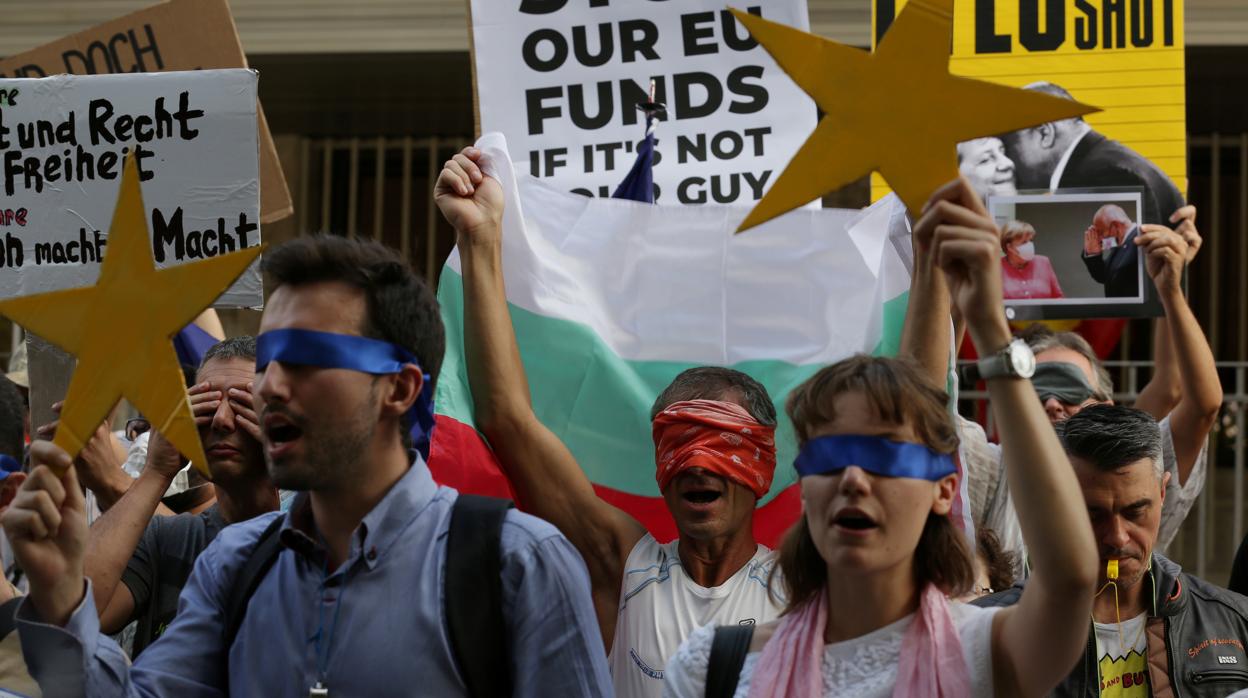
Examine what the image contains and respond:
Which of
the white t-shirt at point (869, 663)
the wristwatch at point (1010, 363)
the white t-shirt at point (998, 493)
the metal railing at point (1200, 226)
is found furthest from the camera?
the metal railing at point (1200, 226)

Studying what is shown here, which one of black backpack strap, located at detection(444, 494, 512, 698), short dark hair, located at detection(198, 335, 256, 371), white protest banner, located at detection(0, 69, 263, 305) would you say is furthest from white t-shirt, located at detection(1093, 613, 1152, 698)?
white protest banner, located at detection(0, 69, 263, 305)

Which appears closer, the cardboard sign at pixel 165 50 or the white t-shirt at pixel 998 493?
the white t-shirt at pixel 998 493

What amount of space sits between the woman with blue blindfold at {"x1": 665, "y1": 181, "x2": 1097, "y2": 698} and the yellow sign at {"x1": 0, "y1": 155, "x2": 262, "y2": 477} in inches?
39.8

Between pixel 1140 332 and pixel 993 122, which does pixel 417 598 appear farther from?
pixel 1140 332

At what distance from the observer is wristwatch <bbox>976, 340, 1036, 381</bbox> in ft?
7.70

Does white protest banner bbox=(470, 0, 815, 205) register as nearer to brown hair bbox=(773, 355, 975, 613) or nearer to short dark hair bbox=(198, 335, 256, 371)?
short dark hair bbox=(198, 335, 256, 371)

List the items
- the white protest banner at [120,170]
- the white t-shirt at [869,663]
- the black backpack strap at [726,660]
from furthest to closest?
the white protest banner at [120,170], the black backpack strap at [726,660], the white t-shirt at [869,663]

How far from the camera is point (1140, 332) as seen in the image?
9.71m

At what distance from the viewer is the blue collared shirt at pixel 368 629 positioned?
98.0 inches

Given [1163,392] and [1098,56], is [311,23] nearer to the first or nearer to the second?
[1098,56]

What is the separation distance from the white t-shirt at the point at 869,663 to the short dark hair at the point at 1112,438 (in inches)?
35.0

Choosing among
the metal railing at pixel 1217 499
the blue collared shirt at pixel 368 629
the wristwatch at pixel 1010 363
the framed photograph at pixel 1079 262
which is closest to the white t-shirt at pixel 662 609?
the blue collared shirt at pixel 368 629

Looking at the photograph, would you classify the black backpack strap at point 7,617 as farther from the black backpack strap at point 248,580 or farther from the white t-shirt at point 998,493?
the white t-shirt at point 998,493

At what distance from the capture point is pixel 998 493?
4.09 meters
